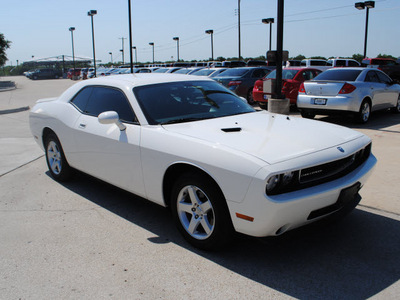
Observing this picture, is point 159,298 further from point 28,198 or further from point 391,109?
point 391,109

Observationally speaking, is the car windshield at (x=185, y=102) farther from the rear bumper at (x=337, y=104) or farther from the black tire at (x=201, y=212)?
the rear bumper at (x=337, y=104)

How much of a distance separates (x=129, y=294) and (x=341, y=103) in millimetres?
8215

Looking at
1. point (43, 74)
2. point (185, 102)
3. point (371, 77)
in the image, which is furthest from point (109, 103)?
point (43, 74)

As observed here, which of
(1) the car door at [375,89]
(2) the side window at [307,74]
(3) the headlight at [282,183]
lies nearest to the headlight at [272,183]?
(3) the headlight at [282,183]

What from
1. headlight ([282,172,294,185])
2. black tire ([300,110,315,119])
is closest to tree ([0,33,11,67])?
black tire ([300,110,315,119])

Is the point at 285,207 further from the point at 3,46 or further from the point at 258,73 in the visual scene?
the point at 3,46

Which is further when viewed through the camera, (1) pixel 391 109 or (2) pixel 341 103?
(1) pixel 391 109

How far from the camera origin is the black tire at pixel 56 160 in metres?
A: 5.52

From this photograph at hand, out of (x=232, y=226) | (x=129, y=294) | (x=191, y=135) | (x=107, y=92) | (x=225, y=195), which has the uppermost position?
(x=107, y=92)

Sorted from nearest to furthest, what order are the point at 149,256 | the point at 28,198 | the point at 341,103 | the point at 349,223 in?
the point at 149,256, the point at 349,223, the point at 28,198, the point at 341,103

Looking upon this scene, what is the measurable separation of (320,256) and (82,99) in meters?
3.54

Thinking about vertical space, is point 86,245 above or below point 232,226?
below

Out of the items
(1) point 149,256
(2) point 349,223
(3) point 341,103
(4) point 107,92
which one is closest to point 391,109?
(3) point 341,103

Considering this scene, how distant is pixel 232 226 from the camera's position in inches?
130
